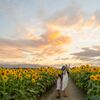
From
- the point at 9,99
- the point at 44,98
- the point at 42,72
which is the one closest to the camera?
the point at 9,99

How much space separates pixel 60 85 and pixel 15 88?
7817mm

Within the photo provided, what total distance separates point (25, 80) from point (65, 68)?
17.7 feet

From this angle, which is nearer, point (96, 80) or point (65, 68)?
point (96, 80)

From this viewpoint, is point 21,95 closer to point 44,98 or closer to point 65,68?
point 44,98

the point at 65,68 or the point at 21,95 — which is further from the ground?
the point at 65,68

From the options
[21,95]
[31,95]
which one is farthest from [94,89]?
[21,95]

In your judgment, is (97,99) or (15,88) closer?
(97,99)

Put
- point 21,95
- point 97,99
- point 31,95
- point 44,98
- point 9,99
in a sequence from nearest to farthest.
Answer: point 97,99 → point 9,99 → point 21,95 → point 31,95 → point 44,98

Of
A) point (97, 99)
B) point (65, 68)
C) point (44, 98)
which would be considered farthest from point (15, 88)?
point (65, 68)

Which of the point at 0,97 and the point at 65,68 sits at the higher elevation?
the point at 65,68

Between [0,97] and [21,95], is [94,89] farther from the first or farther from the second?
[0,97]

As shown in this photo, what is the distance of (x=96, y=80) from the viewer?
57.5 ft

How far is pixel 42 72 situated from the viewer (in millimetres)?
26188

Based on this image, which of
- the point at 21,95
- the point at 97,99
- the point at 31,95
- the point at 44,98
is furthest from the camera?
the point at 44,98
